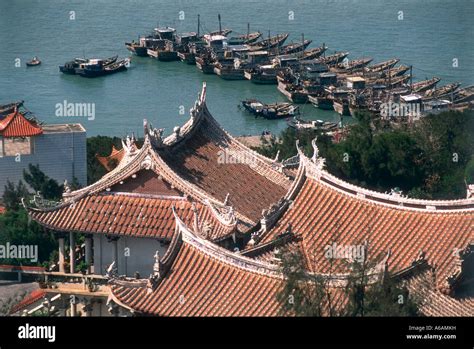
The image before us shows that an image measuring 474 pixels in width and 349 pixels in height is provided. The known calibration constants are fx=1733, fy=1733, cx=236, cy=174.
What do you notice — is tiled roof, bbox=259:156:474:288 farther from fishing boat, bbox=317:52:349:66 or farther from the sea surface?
fishing boat, bbox=317:52:349:66

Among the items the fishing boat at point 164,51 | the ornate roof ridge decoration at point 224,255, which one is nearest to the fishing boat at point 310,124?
the fishing boat at point 164,51

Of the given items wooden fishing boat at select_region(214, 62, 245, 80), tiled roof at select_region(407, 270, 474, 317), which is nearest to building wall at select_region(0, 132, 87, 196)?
tiled roof at select_region(407, 270, 474, 317)

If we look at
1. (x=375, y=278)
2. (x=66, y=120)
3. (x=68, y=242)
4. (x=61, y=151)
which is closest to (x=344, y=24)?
(x=66, y=120)

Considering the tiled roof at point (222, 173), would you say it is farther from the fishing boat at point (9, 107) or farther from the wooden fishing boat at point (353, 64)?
the wooden fishing boat at point (353, 64)

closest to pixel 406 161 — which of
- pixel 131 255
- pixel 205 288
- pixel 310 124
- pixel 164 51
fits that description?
pixel 131 255
